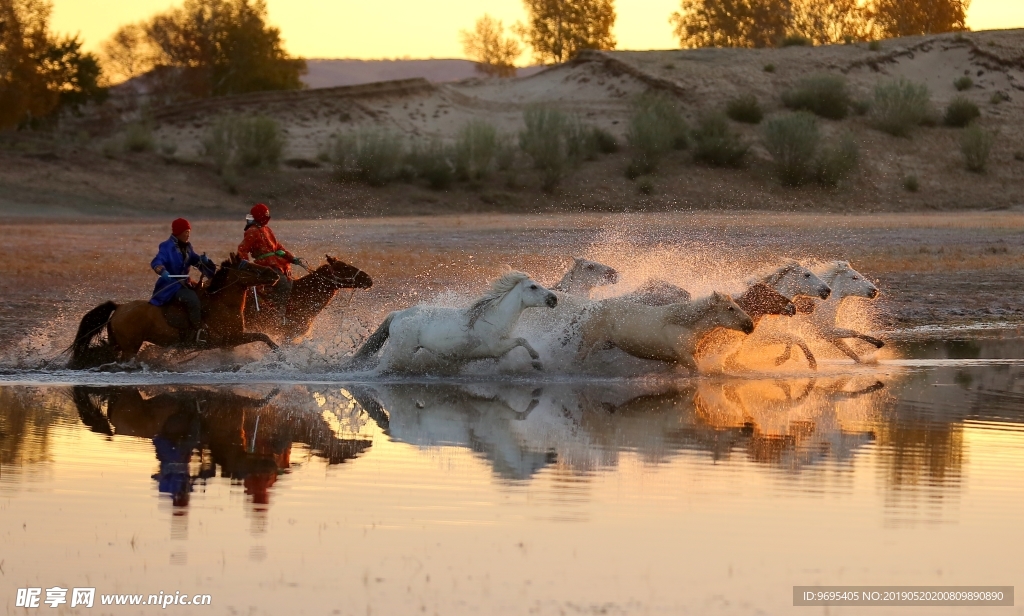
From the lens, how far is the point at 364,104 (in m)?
48.9

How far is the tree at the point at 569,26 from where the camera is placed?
212 feet

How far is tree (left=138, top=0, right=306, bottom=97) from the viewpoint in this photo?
55125mm

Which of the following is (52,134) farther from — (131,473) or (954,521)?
(954,521)

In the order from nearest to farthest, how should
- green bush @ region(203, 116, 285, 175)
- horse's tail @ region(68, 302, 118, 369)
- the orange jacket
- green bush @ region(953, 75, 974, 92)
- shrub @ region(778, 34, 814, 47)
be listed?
horse's tail @ region(68, 302, 118, 369) < the orange jacket < green bush @ region(203, 116, 285, 175) < green bush @ region(953, 75, 974, 92) < shrub @ region(778, 34, 814, 47)

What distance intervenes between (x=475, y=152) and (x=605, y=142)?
396cm

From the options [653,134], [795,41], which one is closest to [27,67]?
[653,134]

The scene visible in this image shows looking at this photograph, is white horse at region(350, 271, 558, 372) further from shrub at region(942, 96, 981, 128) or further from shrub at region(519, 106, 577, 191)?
shrub at region(942, 96, 981, 128)

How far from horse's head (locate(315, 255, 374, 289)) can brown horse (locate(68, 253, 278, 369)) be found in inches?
27.0

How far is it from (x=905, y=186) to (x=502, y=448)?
1224 inches

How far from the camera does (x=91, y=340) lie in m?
13.9

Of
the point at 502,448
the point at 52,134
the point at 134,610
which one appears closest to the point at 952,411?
the point at 502,448
